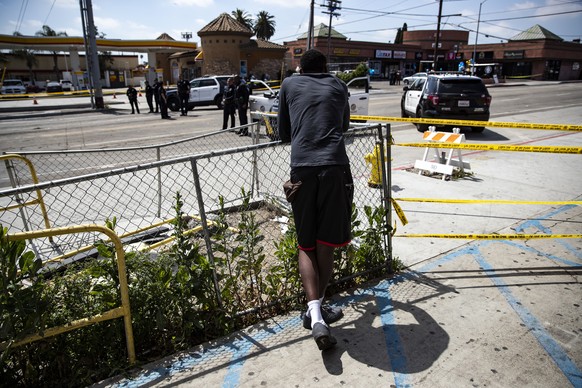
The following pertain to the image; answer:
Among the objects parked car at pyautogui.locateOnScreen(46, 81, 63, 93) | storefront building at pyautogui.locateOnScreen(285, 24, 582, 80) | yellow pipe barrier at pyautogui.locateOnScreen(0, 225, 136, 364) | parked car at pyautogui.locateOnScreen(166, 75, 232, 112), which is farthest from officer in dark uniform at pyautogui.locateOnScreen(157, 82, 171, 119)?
parked car at pyautogui.locateOnScreen(46, 81, 63, 93)

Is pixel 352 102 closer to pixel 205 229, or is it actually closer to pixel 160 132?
→ pixel 160 132

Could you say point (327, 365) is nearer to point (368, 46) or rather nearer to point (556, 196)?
point (556, 196)

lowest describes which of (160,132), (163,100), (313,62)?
(160,132)

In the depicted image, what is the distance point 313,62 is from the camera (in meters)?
2.82

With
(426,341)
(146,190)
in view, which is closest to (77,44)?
(146,190)

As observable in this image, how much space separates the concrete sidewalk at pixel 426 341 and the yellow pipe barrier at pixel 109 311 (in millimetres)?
291

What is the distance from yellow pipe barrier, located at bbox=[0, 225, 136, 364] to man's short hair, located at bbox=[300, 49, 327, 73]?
67.4 inches

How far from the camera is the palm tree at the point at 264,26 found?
84.6 meters

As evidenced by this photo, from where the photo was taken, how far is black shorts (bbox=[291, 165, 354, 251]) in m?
2.61

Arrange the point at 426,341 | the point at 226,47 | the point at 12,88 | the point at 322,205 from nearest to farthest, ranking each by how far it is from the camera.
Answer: the point at 322,205 → the point at 426,341 → the point at 226,47 → the point at 12,88

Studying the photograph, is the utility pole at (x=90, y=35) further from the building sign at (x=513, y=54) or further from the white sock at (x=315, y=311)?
the building sign at (x=513, y=54)

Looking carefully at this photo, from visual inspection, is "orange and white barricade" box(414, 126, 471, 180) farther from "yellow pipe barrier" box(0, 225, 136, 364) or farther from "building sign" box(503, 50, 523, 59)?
"building sign" box(503, 50, 523, 59)

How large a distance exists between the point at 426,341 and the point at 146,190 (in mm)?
5304

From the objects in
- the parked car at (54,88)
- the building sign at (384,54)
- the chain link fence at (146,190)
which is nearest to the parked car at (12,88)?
the parked car at (54,88)
